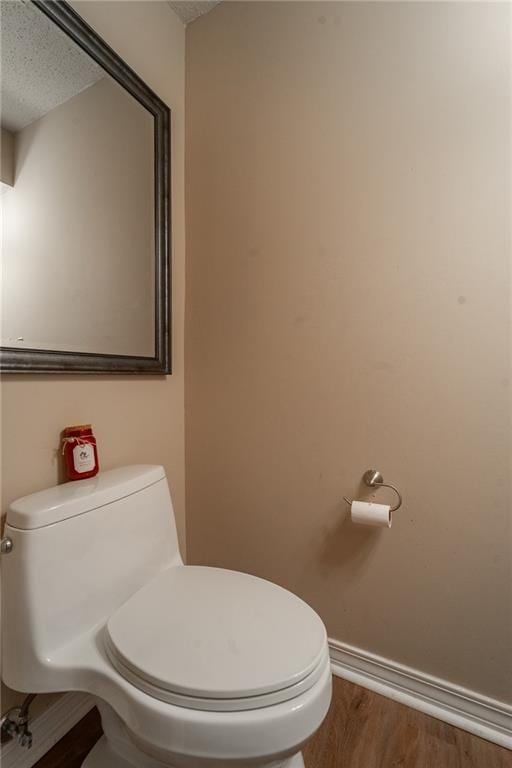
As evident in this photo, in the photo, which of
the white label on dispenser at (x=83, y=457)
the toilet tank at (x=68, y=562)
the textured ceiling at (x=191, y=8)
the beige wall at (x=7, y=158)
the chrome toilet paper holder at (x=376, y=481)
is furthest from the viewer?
the textured ceiling at (x=191, y=8)

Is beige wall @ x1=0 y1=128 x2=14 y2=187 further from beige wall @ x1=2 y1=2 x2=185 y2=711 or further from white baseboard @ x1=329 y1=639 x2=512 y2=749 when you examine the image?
white baseboard @ x1=329 y1=639 x2=512 y2=749

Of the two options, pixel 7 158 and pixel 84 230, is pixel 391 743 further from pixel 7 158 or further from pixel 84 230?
pixel 7 158

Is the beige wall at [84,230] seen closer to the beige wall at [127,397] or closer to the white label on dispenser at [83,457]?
the beige wall at [127,397]

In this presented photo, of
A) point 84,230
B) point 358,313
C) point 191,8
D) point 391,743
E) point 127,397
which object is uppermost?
point 191,8

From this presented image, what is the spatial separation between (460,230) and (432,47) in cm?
54

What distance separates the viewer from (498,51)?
37.4 inches

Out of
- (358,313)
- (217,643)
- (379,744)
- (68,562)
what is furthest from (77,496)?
(379,744)

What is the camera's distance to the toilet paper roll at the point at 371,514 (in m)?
1.03

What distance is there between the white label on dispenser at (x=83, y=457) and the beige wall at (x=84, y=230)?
28 cm

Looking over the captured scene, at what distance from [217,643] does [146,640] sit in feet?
0.48

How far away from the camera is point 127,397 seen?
1183 mm

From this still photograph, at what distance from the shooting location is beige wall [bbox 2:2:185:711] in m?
0.88

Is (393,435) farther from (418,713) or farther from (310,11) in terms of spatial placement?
(310,11)

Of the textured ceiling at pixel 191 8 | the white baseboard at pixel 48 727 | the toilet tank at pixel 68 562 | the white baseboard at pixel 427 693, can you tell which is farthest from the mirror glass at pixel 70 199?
the white baseboard at pixel 427 693
